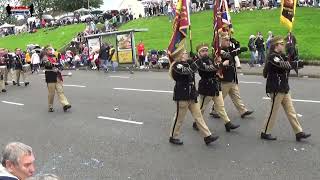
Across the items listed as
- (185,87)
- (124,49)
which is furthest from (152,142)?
(124,49)

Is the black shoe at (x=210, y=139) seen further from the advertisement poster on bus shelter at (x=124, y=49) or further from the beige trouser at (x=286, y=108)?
the advertisement poster on bus shelter at (x=124, y=49)

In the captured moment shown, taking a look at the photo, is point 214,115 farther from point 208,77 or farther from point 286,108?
point 286,108

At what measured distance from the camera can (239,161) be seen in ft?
30.6

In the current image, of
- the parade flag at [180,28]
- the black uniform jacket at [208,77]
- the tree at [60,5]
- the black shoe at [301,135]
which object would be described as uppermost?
the tree at [60,5]

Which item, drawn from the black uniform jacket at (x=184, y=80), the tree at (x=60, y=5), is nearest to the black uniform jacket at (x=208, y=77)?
the black uniform jacket at (x=184, y=80)

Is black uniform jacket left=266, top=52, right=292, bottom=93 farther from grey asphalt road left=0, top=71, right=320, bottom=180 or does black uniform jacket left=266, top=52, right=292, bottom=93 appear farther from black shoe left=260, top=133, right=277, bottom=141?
grey asphalt road left=0, top=71, right=320, bottom=180

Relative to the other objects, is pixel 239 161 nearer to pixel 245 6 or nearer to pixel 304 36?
pixel 304 36

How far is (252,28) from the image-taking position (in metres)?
35.0

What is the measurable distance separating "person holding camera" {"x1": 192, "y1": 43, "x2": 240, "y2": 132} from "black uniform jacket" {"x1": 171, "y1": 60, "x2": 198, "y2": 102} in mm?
644

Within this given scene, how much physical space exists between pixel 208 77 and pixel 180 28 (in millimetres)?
1146

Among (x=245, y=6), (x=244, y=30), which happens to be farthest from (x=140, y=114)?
(x=245, y=6)

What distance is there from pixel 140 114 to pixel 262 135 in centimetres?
443

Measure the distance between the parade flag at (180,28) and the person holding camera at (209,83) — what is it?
411 millimetres

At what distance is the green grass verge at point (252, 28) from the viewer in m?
29.1
